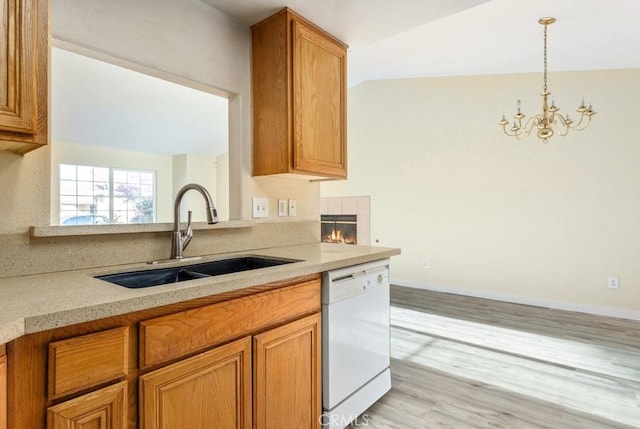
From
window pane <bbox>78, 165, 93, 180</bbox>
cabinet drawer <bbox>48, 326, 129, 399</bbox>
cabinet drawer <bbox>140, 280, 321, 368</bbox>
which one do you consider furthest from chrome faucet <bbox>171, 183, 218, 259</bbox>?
window pane <bbox>78, 165, 93, 180</bbox>

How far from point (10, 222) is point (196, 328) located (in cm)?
82

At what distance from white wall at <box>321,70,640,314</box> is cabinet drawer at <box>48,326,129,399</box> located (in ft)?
14.2

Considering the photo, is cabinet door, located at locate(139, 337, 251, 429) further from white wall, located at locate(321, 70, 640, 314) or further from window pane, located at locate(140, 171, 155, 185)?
window pane, located at locate(140, 171, 155, 185)

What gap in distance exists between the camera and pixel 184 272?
1.56 m

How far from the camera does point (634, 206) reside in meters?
3.50

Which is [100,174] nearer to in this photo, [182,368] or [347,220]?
[347,220]

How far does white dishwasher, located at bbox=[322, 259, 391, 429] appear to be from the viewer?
1624mm

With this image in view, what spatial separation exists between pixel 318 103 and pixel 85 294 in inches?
62.3

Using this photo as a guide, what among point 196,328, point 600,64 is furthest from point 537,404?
point 600,64

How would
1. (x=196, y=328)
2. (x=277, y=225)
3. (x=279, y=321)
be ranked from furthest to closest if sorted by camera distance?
(x=277, y=225) < (x=279, y=321) < (x=196, y=328)

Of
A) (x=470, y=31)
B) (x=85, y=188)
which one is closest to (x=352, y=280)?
(x=470, y=31)

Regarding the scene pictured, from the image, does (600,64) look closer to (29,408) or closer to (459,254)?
(459,254)

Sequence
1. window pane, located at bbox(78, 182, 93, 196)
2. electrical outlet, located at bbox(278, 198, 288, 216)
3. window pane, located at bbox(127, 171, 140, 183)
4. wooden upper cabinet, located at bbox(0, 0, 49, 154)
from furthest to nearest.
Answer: window pane, located at bbox(127, 171, 140, 183) < window pane, located at bbox(78, 182, 93, 196) < electrical outlet, located at bbox(278, 198, 288, 216) < wooden upper cabinet, located at bbox(0, 0, 49, 154)

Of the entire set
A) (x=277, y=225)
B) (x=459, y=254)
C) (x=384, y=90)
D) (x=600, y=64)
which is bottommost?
(x=459, y=254)
